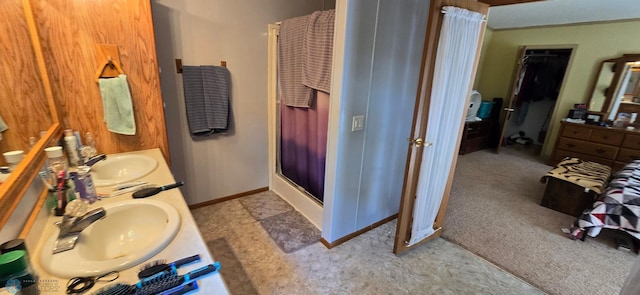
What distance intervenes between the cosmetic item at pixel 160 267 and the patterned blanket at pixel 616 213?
305 centimetres

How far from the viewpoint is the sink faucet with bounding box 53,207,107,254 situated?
2.88 feet

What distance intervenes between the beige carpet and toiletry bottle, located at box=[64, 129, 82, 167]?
276 centimetres

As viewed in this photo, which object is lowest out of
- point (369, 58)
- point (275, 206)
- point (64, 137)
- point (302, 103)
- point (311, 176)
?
point (275, 206)

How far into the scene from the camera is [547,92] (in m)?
5.02

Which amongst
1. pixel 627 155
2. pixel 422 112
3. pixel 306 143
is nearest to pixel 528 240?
pixel 422 112

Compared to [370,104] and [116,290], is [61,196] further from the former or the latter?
[370,104]

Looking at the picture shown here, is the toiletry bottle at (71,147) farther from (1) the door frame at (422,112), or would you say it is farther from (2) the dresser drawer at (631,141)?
(2) the dresser drawer at (631,141)

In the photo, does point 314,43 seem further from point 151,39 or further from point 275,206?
point 275,206

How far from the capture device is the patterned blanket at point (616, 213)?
2096 mm

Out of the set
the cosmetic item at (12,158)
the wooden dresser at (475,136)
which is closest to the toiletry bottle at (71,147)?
the cosmetic item at (12,158)

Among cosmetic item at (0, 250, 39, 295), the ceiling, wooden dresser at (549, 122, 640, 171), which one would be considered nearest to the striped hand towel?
cosmetic item at (0, 250, 39, 295)

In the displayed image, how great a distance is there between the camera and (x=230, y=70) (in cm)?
246

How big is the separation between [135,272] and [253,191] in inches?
86.1

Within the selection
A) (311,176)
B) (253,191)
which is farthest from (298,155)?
(253,191)
